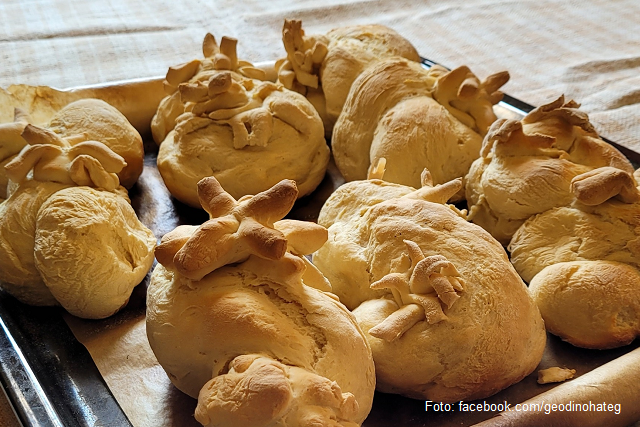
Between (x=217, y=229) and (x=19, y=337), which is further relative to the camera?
(x=19, y=337)

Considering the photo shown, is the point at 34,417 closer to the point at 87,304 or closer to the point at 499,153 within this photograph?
the point at 87,304

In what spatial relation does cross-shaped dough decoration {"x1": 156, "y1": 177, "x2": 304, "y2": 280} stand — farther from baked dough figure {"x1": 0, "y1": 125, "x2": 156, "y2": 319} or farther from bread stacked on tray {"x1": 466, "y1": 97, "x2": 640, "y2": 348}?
bread stacked on tray {"x1": 466, "y1": 97, "x2": 640, "y2": 348}

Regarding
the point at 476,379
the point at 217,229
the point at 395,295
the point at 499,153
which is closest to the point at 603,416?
the point at 476,379

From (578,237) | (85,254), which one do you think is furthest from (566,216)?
(85,254)

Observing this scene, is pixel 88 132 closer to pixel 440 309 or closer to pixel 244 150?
pixel 244 150

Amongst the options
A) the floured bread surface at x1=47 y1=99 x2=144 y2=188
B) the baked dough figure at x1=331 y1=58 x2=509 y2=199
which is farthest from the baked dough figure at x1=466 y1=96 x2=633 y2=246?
the floured bread surface at x1=47 y1=99 x2=144 y2=188
